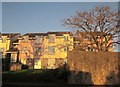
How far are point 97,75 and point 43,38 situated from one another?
26889 mm

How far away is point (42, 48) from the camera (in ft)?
137

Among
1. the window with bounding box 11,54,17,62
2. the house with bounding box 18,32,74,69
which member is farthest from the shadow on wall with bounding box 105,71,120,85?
the window with bounding box 11,54,17,62

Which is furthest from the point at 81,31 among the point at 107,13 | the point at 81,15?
the point at 107,13

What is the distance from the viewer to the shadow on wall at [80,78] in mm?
16062

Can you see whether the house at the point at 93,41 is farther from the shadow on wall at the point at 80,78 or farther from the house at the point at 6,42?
the house at the point at 6,42

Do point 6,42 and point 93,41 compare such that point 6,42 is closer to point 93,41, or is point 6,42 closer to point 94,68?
point 93,41

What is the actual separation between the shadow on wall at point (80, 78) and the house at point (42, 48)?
24521 mm

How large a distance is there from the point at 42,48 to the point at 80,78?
26282 millimetres

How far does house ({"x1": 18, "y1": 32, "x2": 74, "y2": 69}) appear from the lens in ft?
135

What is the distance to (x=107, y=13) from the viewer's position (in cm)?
2819

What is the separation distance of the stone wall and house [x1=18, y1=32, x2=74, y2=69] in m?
24.1

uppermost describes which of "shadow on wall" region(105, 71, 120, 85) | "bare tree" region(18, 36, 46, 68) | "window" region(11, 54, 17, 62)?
"bare tree" region(18, 36, 46, 68)

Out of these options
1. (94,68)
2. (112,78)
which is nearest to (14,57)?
(94,68)

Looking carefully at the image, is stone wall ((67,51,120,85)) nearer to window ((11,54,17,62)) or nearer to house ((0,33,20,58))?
window ((11,54,17,62))
